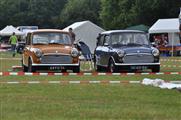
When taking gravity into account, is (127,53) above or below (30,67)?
above

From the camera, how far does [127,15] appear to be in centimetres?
7050

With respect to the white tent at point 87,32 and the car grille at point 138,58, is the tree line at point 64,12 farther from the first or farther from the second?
the car grille at point 138,58

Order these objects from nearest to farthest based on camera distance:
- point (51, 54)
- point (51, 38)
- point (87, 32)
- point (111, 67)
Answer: point (51, 54) → point (51, 38) → point (111, 67) → point (87, 32)

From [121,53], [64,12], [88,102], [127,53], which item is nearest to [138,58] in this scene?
[127,53]

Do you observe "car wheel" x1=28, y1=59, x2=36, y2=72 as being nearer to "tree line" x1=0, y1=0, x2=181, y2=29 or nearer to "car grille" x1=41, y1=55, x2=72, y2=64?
"car grille" x1=41, y1=55, x2=72, y2=64

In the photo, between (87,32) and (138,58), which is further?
(87,32)

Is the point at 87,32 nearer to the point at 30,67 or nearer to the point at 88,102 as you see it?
the point at 30,67

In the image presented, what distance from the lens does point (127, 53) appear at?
20.6 m

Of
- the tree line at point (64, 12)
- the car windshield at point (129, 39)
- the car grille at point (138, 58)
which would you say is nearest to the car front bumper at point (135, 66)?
the car grille at point (138, 58)

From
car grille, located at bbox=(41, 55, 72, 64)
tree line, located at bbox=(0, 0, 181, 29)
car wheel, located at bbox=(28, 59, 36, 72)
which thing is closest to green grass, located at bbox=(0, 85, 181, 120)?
car grille, located at bbox=(41, 55, 72, 64)

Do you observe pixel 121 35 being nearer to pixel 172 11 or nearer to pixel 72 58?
pixel 72 58

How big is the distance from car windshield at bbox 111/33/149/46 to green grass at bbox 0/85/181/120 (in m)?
7.23

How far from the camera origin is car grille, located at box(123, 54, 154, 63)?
2067 centimetres

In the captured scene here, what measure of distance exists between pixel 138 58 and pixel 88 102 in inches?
389
